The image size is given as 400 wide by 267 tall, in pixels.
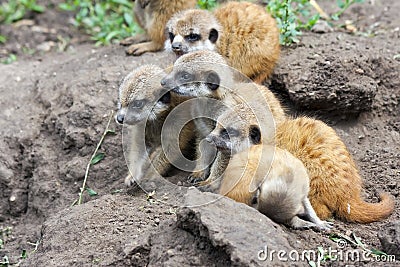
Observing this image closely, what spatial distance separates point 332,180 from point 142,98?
1418mm

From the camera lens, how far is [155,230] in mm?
3850

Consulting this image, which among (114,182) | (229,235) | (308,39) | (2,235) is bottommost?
(2,235)

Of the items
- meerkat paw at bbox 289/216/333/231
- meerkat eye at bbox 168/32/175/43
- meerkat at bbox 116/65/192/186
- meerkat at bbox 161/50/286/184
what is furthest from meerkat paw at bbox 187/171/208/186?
meerkat eye at bbox 168/32/175/43

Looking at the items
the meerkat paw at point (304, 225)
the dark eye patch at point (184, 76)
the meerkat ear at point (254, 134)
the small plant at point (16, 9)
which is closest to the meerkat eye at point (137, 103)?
the dark eye patch at point (184, 76)

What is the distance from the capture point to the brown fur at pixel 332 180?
420cm

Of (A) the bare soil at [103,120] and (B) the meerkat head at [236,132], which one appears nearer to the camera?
(B) the meerkat head at [236,132]

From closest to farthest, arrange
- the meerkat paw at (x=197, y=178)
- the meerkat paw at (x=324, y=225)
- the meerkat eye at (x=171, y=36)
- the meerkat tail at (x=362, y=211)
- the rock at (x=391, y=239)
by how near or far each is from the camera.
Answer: the rock at (x=391, y=239), the meerkat paw at (x=324, y=225), the meerkat tail at (x=362, y=211), the meerkat paw at (x=197, y=178), the meerkat eye at (x=171, y=36)

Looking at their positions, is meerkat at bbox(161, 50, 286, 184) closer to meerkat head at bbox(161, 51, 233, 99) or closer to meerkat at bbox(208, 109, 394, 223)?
meerkat head at bbox(161, 51, 233, 99)

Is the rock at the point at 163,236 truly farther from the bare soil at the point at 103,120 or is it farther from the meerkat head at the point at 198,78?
the meerkat head at the point at 198,78

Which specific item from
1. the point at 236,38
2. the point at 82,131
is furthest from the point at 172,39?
the point at 82,131

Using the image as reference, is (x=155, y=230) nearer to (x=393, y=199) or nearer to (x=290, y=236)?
(x=290, y=236)

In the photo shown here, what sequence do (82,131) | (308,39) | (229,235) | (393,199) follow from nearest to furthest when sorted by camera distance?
(229,235)
(393,199)
(82,131)
(308,39)

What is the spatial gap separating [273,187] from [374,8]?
12.2ft

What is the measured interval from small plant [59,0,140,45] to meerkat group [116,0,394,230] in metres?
2.57
